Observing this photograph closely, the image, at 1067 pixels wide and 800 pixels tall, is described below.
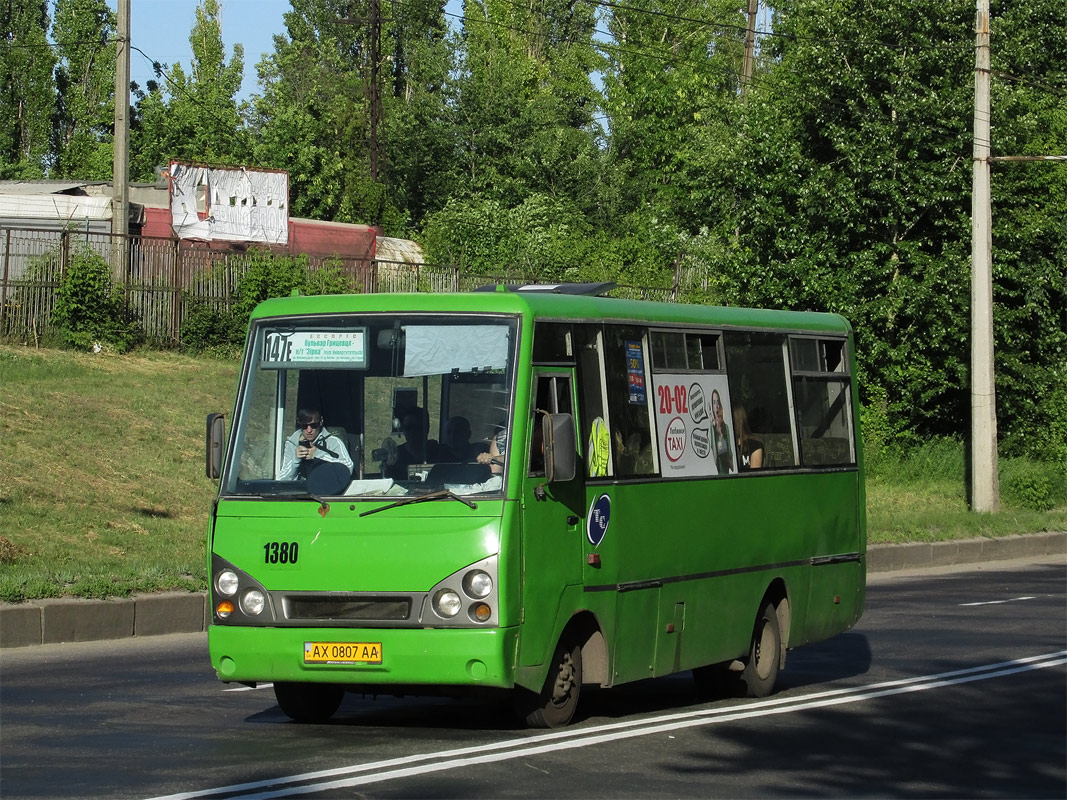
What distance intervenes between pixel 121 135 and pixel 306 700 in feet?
70.0

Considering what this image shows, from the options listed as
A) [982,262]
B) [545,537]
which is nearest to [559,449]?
[545,537]

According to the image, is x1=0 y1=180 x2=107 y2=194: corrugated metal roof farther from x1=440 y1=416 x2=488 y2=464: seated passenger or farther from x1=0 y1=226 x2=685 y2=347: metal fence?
x1=440 y1=416 x2=488 y2=464: seated passenger

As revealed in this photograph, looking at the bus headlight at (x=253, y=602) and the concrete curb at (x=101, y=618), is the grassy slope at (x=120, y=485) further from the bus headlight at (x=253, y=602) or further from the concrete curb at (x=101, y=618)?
the bus headlight at (x=253, y=602)

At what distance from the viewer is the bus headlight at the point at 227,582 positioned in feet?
28.1

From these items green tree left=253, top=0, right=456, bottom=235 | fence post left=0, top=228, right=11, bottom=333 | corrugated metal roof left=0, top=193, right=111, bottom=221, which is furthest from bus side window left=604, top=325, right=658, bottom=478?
green tree left=253, top=0, right=456, bottom=235

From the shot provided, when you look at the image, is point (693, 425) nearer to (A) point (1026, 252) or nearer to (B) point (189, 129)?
(A) point (1026, 252)

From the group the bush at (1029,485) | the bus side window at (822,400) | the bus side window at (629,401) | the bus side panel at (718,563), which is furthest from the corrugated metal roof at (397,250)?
the bus side window at (629,401)

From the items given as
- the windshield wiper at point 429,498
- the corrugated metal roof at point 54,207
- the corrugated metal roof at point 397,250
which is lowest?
the windshield wiper at point 429,498

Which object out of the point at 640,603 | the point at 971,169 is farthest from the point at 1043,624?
the point at 971,169

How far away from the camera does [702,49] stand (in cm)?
6850

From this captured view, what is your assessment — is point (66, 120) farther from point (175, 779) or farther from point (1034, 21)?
point (175, 779)

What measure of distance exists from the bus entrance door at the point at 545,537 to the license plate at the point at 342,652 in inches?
30.1

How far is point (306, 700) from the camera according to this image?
930 cm

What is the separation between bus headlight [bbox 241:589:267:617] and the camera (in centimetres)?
850
